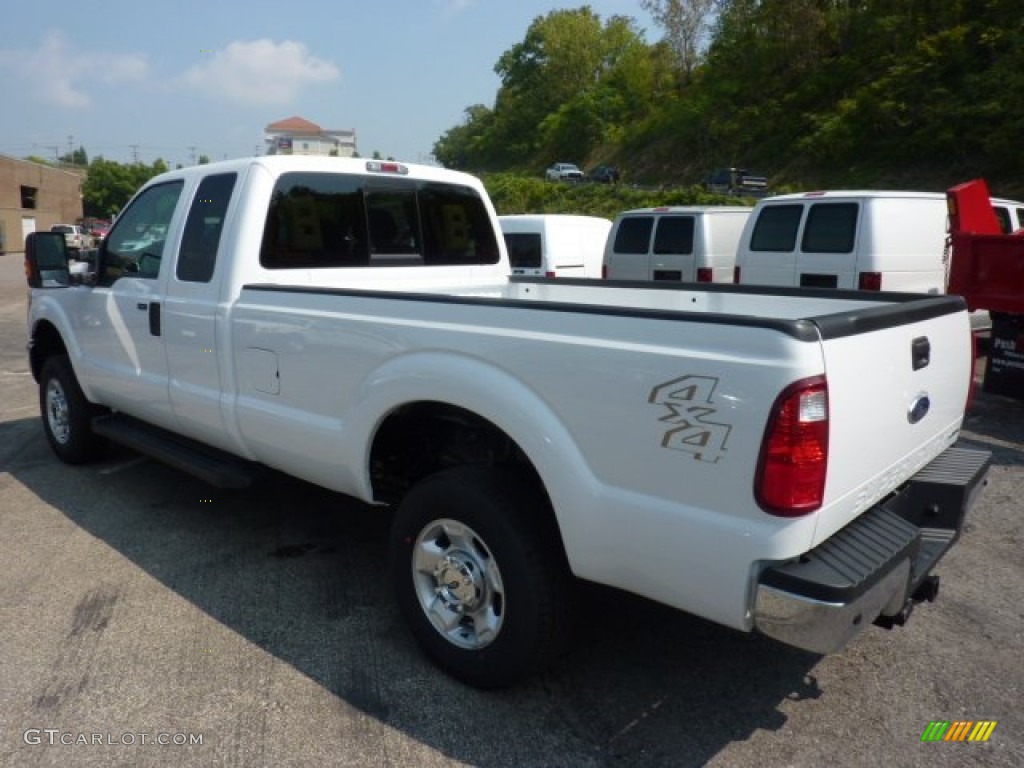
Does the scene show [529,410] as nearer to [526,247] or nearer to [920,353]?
[920,353]

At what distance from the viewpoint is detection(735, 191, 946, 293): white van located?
907 centimetres

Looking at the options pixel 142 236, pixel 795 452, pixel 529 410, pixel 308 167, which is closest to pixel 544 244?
pixel 142 236

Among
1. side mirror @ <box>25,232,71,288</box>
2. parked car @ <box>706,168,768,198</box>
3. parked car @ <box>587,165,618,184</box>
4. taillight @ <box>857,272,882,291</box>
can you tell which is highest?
parked car @ <box>587,165,618,184</box>

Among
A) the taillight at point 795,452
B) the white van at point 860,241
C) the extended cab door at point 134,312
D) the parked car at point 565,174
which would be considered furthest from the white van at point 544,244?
the parked car at point 565,174

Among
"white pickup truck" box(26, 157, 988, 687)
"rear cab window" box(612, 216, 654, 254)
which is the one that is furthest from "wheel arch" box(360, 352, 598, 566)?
"rear cab window" box(612, 216, 654, 254)

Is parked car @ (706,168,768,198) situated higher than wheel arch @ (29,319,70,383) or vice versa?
parked car @ (706,168,768,198)

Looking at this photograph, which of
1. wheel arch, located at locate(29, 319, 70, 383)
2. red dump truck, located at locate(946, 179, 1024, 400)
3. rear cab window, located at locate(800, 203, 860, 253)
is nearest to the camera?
wheel arch, located at locate(29, 319, 70, 383)

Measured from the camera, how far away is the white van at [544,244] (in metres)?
11.5

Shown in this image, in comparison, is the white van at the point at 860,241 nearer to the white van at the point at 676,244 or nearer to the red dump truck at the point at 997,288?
the red dump truck at the point at 997,288

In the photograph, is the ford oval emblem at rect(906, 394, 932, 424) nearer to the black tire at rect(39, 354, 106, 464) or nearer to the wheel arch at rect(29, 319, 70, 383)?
the black tire at rect(39, 354, 106, 464)

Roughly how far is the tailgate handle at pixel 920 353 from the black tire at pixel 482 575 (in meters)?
1.36

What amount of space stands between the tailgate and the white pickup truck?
0.04 ft

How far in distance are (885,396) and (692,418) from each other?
2.36 ft

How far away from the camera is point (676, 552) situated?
241 cm
